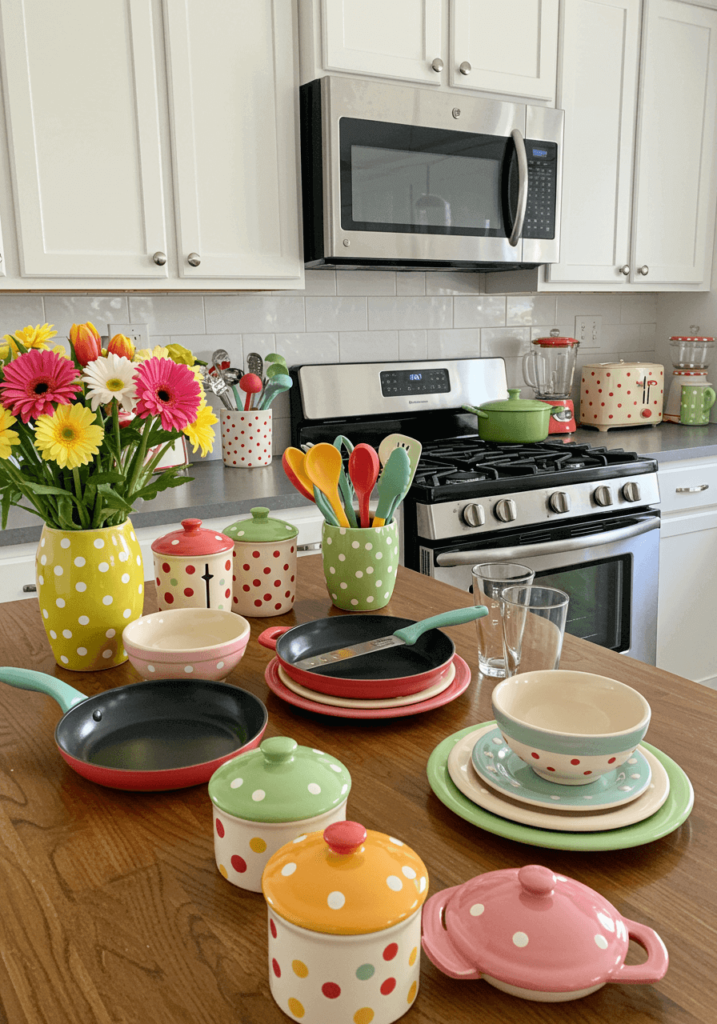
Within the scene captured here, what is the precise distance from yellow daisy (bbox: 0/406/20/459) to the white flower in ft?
0.28

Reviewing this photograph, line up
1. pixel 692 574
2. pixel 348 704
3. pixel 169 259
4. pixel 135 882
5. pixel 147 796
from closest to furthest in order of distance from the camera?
1. pixel 135 882
2. pixel 147 796
3. pixel 348 704
4. pixel 169 259
5. pixel 692 574

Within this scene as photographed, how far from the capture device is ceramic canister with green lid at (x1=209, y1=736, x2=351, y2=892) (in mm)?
601

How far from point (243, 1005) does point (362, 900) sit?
0.37 feet

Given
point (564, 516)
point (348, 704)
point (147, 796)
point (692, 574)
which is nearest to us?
point (147, 796)

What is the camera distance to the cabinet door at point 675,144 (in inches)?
117

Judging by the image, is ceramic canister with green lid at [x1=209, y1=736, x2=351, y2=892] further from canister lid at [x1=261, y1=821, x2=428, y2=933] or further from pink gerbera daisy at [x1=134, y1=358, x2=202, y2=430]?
Answer: pink gerbera daisy at [x1=134, y1=358, x2=202, y2=430]

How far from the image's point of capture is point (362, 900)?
0.49 meters

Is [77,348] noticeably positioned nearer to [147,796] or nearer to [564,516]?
[147,796]

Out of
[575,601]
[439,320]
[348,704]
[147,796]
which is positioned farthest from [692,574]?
[147,796]

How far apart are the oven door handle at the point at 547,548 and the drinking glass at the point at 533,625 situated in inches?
49.7

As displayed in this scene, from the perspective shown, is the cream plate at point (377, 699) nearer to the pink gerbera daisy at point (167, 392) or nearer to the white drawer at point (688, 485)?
the pink gerbera daisy at point (167, 392)

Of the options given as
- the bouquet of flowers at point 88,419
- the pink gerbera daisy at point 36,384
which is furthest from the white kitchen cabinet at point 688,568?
the pink gerbera daisy at point 36,384

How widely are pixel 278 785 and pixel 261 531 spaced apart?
2.09 ft

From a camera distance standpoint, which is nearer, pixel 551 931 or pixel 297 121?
pixel 551 931
